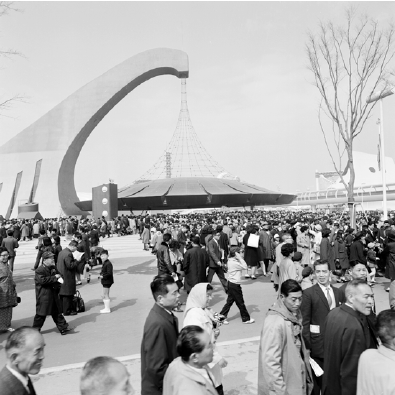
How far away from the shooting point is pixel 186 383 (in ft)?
6.11

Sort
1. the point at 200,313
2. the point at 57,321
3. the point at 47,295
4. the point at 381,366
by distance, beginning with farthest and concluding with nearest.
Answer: the point at 57,321 < the point at 47,295 < the point at 200,313 < the point at 381,366

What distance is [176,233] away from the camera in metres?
Result: 12.4

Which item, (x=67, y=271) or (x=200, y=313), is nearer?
(x=200, y=313)

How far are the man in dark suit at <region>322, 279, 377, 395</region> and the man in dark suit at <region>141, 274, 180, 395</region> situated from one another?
105cm

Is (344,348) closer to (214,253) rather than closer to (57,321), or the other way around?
(57,321)

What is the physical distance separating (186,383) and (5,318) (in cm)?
478

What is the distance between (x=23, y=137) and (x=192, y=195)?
15496mm

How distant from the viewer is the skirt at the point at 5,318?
566 centimetres

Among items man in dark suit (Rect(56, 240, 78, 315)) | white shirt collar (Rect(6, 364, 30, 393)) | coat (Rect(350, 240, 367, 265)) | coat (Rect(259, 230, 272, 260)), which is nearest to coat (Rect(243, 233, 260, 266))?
coat (Rect(259, 230, 272, 260))

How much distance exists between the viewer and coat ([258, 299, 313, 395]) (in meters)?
2.44

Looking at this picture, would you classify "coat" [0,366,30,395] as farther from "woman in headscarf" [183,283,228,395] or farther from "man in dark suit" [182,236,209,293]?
"man in dark suit" [182,236,209,293]

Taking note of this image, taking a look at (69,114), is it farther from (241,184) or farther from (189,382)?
(189,382)

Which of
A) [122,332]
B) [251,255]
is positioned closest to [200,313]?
[122,332]

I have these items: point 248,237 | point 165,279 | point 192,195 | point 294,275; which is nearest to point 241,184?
point 192,195
